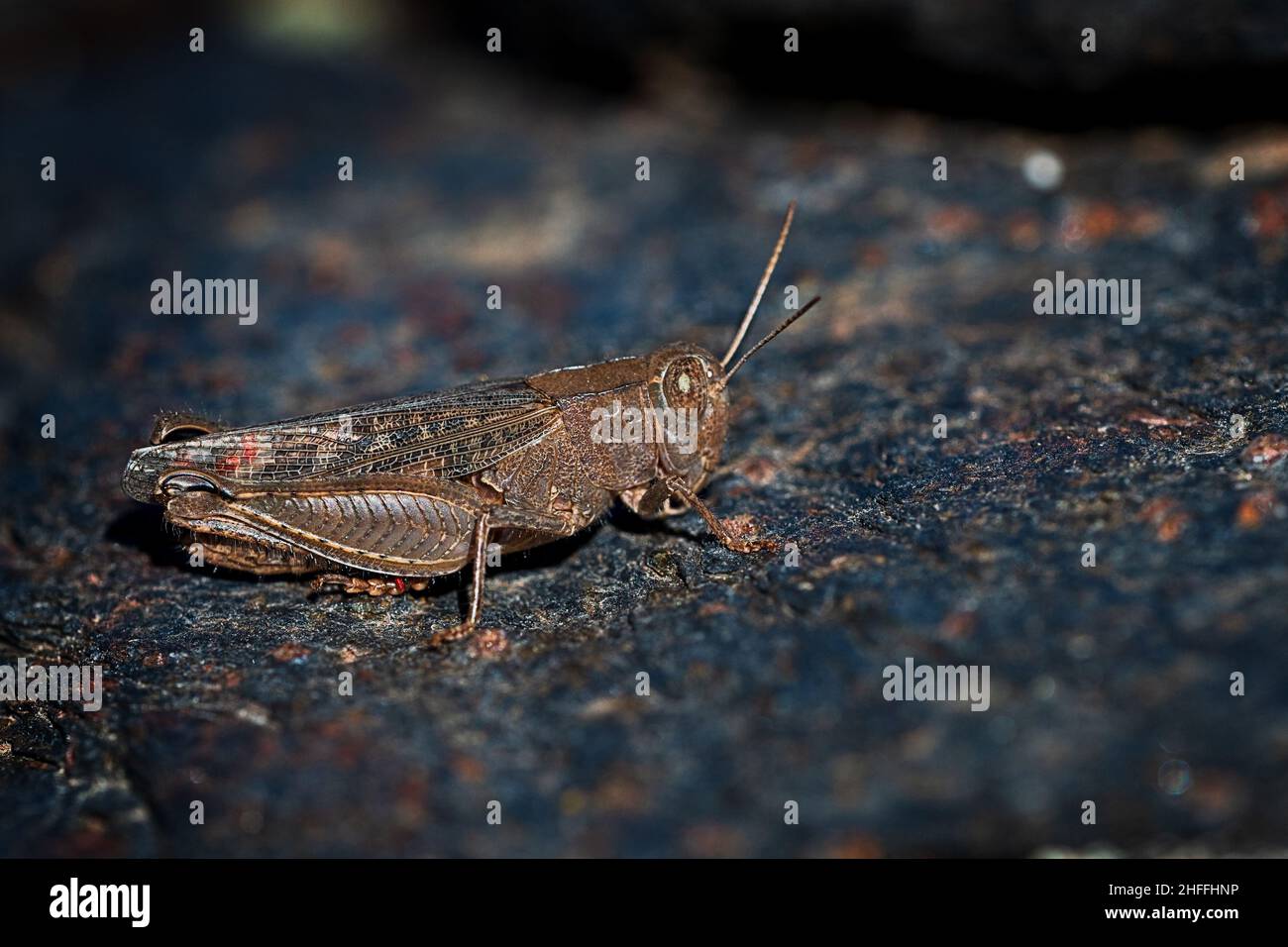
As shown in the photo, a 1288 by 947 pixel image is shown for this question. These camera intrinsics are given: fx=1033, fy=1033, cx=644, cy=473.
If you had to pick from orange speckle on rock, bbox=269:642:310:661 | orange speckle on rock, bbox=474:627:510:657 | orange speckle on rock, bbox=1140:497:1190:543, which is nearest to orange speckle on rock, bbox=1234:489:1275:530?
orange speckle on rock, bbox=1140:497:1190:543

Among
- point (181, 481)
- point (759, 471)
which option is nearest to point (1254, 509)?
point (759, 471)

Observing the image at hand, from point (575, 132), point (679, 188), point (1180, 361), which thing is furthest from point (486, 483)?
point (575, 132)

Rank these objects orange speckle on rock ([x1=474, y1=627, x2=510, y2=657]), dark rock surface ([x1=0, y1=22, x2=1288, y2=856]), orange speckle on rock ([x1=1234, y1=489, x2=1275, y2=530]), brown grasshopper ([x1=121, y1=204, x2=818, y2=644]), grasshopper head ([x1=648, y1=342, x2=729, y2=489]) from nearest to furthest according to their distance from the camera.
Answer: dark rock surface ([x1=0, y1=22, x2=1288, y2=856]) < orange speckle on rock ([x1=1234, y1=489, x2=1275, y2=530]) < orange speckle on rock ([x1=474, y1=627, x2=510, y2=657]) < brown grasshopper ([x1=121, y1=204, x2=818, y2=644]) < grasshopper head ([x1=648, y1=342, x2=729, y2=489])

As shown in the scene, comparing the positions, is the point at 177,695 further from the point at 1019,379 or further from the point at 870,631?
the point at 1019,379

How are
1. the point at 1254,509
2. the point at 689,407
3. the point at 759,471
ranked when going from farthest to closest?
the point at 759,471 < the point at 689,407 < the point at 1254,509

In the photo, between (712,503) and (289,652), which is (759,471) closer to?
(712,503)

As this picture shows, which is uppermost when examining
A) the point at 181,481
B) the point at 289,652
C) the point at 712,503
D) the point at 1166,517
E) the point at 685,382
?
the point at 685,382

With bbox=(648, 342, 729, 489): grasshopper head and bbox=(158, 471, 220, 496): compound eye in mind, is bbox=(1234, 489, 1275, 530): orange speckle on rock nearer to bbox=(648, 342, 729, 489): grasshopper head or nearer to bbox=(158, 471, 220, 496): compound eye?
bbox=(648, 342, 729, 489): grasshopper head
